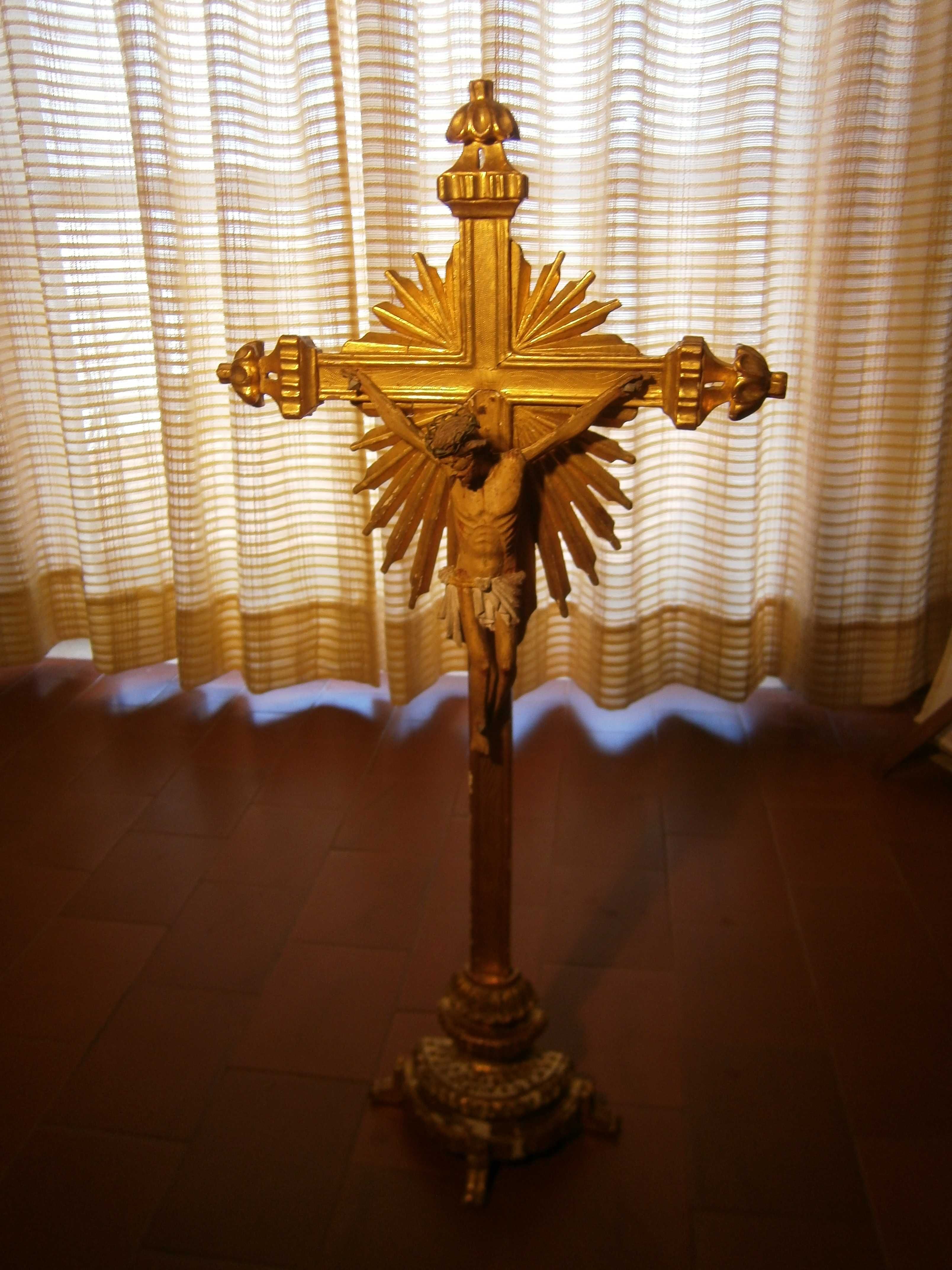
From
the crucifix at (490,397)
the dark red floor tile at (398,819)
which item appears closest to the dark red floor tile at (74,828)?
the dark red floor tile at (398,819)

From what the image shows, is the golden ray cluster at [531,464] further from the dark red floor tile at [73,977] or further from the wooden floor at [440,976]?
the dark red floor tile at [73,977]

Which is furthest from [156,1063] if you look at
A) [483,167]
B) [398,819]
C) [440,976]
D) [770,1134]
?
[483,167]

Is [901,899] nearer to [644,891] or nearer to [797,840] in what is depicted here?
[797,840]

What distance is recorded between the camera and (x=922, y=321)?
2803mm

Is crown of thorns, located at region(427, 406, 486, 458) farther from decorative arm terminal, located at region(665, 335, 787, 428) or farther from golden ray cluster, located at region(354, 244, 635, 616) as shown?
decorative arm terminal, located at region(665, 335, 787, 428)

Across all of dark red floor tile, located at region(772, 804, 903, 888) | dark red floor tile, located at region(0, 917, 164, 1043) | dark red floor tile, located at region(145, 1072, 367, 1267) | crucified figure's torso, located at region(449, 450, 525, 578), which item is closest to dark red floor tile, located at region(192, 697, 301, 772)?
dark red floor tile, located at region(0, 917, 164, 1043)

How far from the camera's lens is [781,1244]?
5.18 ft

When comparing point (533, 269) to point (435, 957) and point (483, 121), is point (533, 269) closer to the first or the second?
point (483, 121)

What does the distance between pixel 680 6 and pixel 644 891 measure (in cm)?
196

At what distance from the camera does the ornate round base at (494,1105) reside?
1680 mm

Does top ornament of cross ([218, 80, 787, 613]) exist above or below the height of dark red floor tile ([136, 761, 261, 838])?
above

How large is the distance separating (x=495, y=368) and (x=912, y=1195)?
1295 millimetres

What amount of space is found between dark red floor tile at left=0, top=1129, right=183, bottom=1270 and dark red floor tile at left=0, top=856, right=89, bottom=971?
0.52m

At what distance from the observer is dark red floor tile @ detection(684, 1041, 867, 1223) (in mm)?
1645
